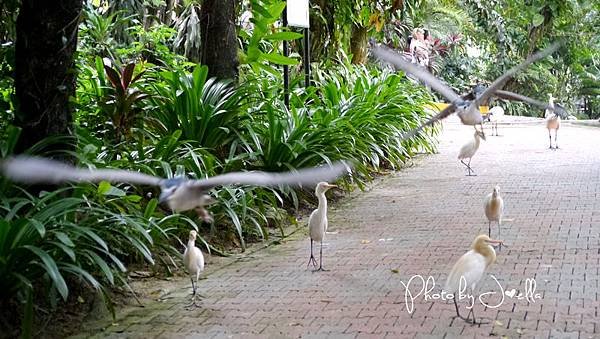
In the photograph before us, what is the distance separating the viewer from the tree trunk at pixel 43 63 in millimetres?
5477

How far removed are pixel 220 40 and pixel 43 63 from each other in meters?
4.18

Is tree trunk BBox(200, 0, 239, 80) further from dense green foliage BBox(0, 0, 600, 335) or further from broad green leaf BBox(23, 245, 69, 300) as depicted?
broad green leaf BBox(23, 245, 69, 300)

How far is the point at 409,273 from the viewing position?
650 cm

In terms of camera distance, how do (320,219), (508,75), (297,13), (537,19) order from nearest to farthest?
(508,75), (320,219), (297,13), (537,19)

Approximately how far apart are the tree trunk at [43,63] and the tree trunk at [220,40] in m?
3.95

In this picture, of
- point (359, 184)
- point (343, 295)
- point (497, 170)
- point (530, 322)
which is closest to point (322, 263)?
point (343, 295)

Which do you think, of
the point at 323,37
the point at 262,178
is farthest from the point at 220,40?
the point at 262,178

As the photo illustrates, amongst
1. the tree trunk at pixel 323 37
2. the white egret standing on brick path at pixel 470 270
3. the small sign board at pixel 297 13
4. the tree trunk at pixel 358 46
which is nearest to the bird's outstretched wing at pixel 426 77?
the white egret standing on brick path at pixel 470 270

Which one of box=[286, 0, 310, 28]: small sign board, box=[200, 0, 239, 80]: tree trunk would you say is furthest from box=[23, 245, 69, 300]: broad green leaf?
box=[286, 0, 310, 28]: small sign board

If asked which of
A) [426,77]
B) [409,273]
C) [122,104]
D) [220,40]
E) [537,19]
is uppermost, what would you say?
[537,19]

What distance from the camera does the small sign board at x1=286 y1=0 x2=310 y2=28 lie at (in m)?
10.1

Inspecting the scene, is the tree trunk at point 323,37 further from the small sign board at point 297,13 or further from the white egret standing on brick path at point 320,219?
the white egret standing on brick path at point 320,219

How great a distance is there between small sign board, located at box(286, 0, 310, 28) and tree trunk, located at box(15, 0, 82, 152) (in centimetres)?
477

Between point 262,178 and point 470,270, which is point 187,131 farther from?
point 262,178
